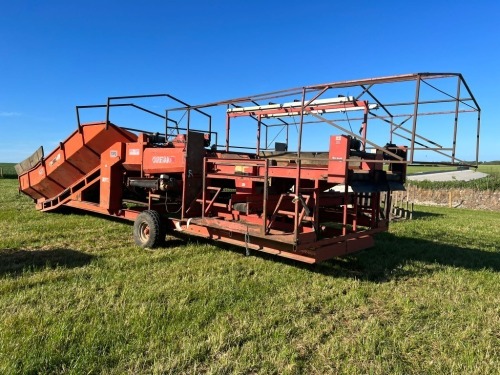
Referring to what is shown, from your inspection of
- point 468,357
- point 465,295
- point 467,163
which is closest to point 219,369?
point 468,357

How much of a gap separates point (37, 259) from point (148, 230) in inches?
71.7

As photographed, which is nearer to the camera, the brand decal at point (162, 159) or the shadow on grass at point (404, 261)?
the shadow on grass at point (404, 261)

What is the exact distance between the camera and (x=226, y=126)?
8.29 metres

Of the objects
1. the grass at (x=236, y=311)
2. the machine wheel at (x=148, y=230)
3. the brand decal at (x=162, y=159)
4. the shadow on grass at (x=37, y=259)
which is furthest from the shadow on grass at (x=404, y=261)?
the shadow on grass at (x=37, y=259)

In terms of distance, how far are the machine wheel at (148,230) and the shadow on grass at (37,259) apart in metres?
1.03

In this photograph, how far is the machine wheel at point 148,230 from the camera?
21.2 feet

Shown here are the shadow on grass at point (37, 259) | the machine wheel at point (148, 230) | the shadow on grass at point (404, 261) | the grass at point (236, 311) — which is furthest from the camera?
the machine wheel at point (148, 230)

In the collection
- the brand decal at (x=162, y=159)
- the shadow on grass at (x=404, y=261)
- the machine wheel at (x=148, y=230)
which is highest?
the brand decal at (x=162, y=159)

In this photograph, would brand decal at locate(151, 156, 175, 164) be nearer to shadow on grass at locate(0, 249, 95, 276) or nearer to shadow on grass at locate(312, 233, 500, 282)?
shadow on grass at locate(0, 249, 95, 276)

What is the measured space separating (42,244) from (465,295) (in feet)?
20.7

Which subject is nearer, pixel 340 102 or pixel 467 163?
pixel 467 163

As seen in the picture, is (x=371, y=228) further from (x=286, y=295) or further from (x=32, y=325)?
(x=32, y=325)

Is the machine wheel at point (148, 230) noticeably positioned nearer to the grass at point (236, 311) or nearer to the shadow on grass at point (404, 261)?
the grass at point (236, 311)

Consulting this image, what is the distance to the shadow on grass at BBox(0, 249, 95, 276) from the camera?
16.4 feet
